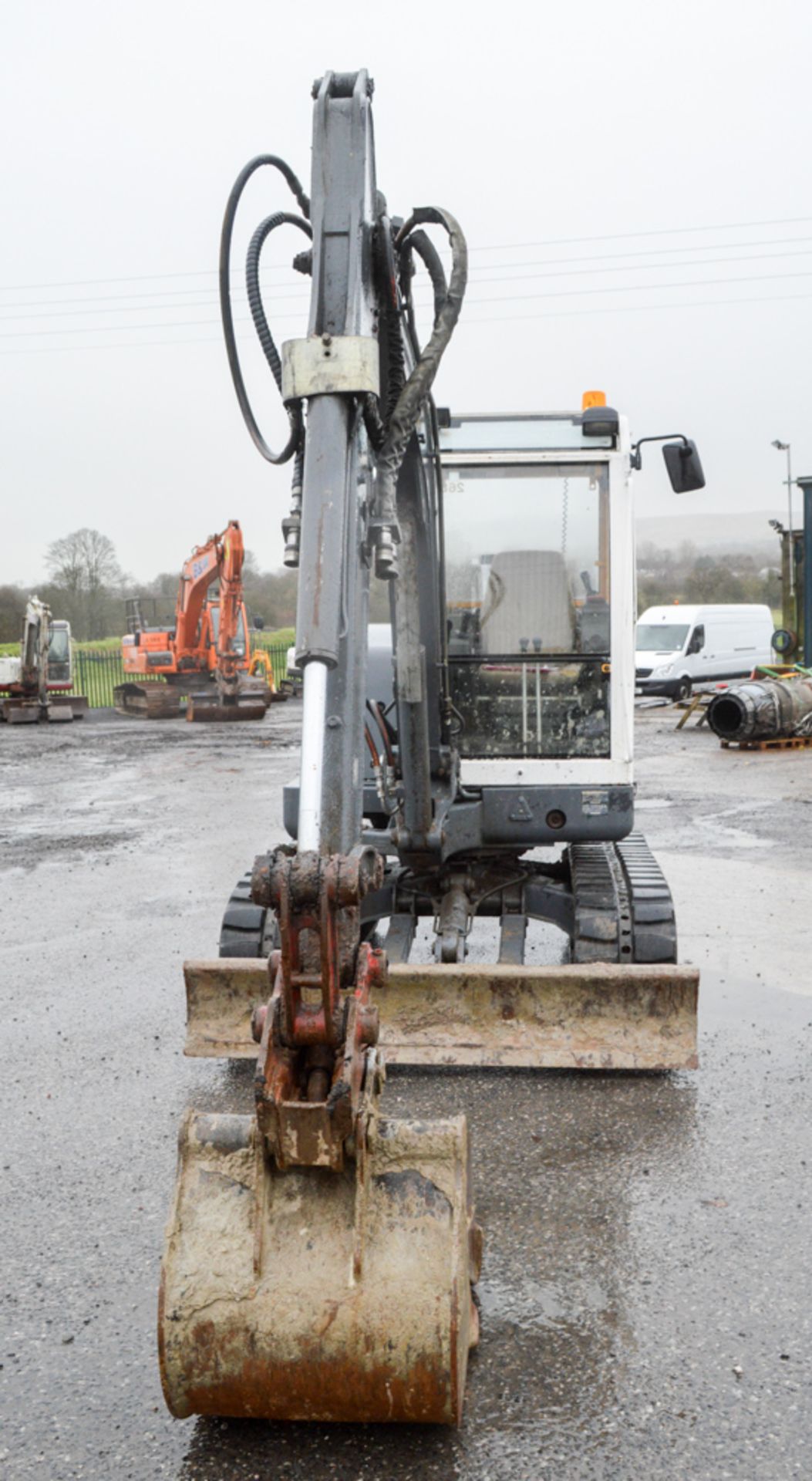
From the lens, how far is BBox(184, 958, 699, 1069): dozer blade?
523cm

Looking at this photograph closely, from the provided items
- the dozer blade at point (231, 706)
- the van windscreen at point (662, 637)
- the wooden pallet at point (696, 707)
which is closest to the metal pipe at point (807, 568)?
the wooden pallet at point (696, 707)

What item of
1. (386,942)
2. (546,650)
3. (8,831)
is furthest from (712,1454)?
(8,831)

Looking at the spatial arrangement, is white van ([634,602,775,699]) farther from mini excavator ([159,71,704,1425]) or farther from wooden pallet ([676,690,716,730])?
mini excavator ([159,71,704,1425])

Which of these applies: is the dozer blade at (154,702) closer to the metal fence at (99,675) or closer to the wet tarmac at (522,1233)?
the metal fence at (99,675)

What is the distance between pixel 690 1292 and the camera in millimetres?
3752

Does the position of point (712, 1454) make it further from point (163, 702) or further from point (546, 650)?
point (163, 702)

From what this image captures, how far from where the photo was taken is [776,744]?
1955 centimetres

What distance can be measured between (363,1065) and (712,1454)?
3.83 ft

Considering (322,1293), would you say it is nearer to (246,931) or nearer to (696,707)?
(246,931)

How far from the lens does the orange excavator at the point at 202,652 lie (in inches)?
1112

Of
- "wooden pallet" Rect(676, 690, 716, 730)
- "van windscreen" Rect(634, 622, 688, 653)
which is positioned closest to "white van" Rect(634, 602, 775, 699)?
"van windscreen" Rect(634, 622, 688, 653)

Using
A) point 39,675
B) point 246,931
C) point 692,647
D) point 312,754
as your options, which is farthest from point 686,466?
point 39,675

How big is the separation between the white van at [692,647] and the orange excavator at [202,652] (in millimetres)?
8129

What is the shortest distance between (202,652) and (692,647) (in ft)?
39.0
